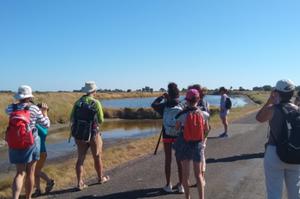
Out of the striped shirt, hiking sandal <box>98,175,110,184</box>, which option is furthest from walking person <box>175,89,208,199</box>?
hiking sandal <box>98,175,110,184</box>

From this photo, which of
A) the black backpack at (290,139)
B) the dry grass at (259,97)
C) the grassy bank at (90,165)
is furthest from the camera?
the dry grass at (259,97)

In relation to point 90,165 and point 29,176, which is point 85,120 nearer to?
point 29,176

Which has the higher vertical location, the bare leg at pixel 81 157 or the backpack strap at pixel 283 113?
the backpack strap at pixel 283 113

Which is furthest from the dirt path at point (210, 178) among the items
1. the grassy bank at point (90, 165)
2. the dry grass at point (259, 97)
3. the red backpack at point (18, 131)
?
the dry grass at point (259, 97)

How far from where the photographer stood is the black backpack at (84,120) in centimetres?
899

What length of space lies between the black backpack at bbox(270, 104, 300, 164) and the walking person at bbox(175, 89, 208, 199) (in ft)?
6.23

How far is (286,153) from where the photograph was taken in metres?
5.59

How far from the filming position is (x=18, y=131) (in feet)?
23.9

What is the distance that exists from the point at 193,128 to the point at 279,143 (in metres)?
1.93

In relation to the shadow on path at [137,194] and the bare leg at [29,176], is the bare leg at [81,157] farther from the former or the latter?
the bare leg at [29,176]

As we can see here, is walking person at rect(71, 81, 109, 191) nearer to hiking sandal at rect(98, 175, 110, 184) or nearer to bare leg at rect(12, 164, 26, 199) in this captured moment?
hiking sandal at rect(98, 175, 110, 184)

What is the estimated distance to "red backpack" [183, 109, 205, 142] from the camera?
7352 millimetres

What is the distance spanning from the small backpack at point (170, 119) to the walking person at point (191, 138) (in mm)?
1086

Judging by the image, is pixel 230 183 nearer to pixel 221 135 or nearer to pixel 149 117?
pixel 221 135
